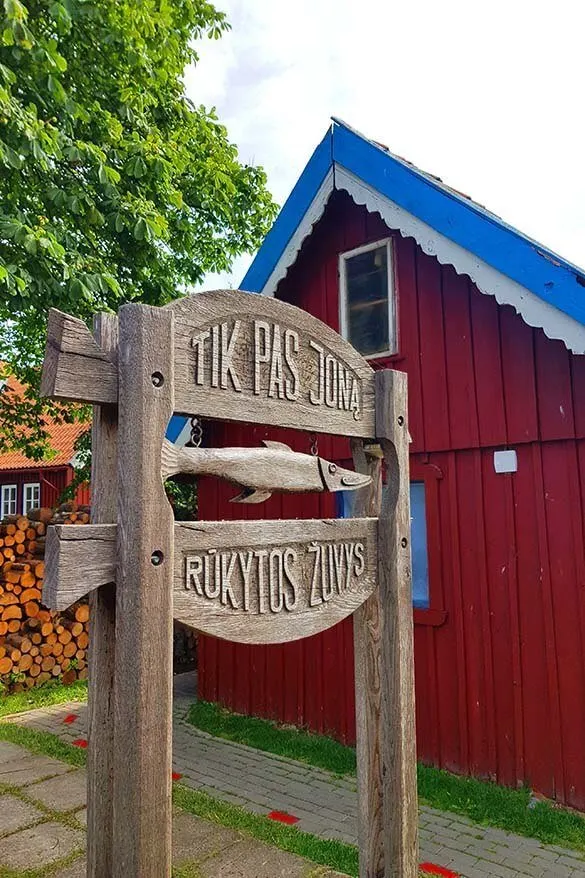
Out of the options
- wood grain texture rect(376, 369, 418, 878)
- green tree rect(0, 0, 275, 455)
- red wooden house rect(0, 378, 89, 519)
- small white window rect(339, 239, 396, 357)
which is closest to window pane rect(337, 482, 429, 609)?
small white window rect(339, 239, 396, 357)

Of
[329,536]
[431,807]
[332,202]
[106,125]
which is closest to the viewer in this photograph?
[329,536]

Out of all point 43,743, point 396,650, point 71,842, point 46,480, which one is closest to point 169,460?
point 396,650

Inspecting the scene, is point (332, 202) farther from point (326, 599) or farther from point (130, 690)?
point (130, 690)

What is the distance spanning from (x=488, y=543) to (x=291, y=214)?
3.22m

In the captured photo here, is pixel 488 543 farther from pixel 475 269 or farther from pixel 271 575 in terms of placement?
pixel 271 575

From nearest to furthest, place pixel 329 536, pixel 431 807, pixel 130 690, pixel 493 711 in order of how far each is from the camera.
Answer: pixel 130 690
pixel 329 536
pixel 431 807
pixel 493 711

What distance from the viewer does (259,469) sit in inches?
95.1

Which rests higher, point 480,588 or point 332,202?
point 332,202

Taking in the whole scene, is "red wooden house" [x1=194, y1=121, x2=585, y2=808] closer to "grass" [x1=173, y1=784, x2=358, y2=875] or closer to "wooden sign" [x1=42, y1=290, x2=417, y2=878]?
"grass" [x1=173, y1=784, x2=358, y2=875]

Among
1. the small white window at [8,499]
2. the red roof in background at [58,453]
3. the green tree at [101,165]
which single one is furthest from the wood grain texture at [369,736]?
the small white window at [8,499]

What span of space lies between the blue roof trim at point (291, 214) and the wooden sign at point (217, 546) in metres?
3.03

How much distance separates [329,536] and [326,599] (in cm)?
24

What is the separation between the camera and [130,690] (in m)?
1.90

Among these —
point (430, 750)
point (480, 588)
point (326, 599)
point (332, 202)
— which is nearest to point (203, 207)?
point (332, 202)
